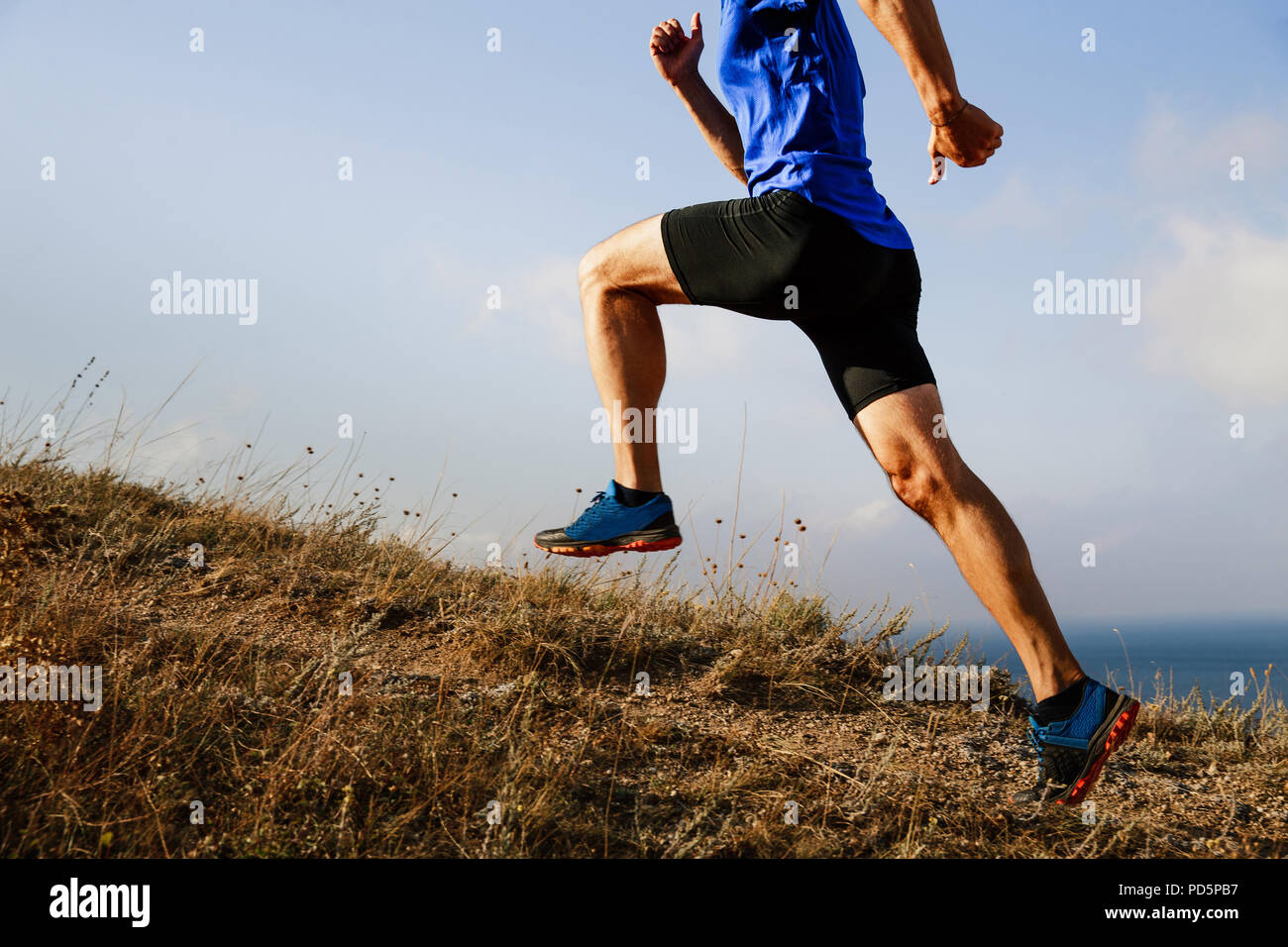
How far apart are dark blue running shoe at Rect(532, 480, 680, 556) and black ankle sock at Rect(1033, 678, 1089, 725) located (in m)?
1.19

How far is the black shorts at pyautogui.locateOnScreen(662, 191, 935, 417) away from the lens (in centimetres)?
231

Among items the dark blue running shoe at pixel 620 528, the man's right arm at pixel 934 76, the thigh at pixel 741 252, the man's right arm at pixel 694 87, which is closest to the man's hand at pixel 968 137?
the man's right arm at pixel 934 76

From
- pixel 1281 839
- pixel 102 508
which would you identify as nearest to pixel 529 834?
pixel 1281 839

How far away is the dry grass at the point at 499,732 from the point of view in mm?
2562

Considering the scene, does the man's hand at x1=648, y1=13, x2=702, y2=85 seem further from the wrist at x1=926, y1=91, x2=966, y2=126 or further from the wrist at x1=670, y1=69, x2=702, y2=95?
the wrist at x1=926, y1=91, x2=966, y2=126

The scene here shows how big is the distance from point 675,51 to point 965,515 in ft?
6.31

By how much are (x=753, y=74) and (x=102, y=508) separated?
4913 millimetres

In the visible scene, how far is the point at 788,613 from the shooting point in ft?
14.6

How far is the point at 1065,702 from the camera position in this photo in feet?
8.13

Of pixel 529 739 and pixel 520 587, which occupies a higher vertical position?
pixel 520 587

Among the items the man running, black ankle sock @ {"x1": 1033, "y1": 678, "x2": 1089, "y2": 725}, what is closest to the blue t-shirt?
the man running

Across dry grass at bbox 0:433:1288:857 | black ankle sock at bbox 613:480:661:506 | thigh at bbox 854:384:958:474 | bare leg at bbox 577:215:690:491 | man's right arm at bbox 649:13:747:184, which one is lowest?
dry grass at bbox 0:433:1288:857
